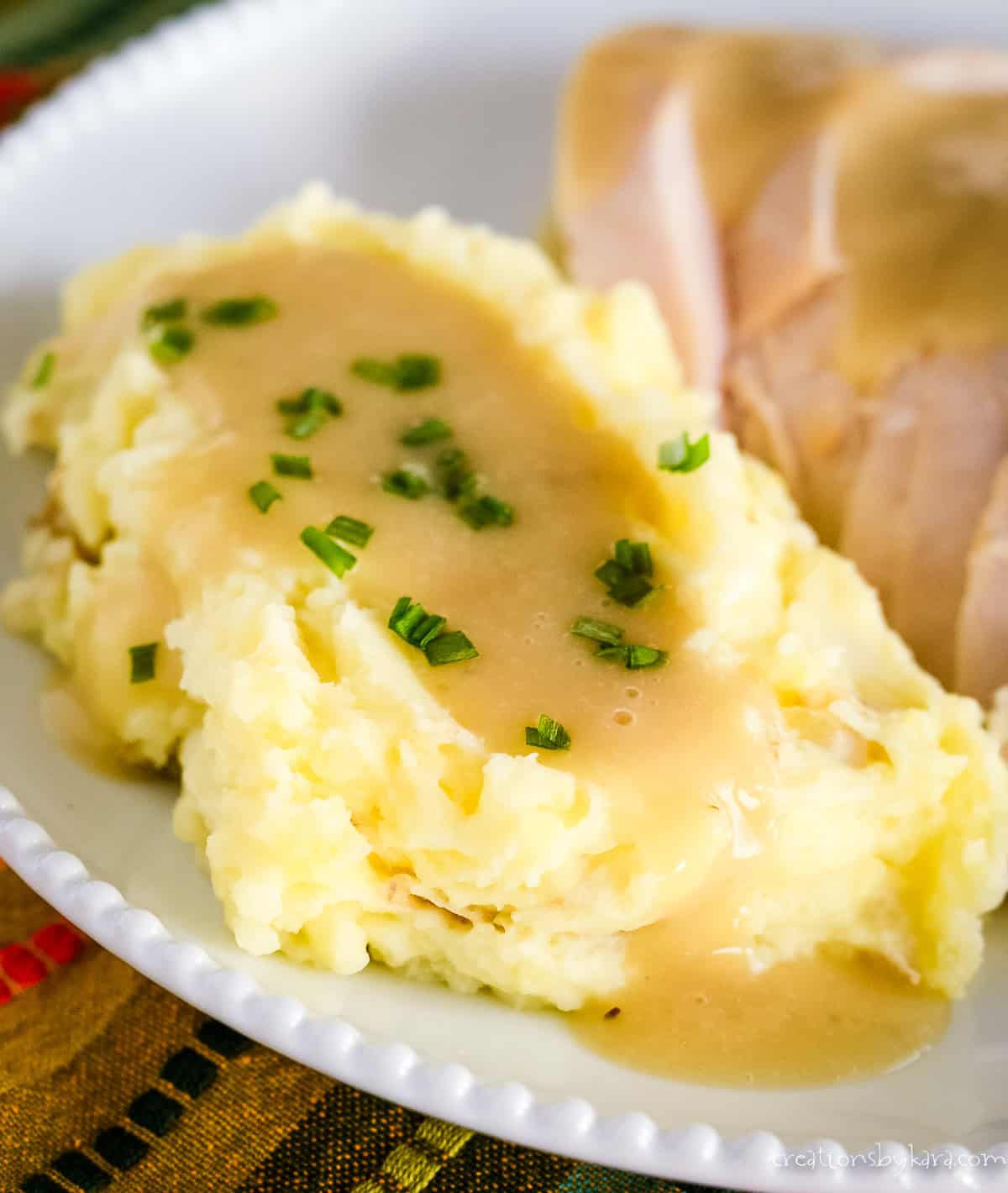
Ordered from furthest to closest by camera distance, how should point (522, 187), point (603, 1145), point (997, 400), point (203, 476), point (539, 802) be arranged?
point (522, 187), point (997, 400), point (203, 476), point (539, 802), point (603, 1145)

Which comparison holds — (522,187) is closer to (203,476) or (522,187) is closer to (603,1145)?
(203,476)

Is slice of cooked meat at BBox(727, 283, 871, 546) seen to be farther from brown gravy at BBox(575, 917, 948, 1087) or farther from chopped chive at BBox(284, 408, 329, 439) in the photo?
brown gravy at BBox(575, 917, 948, 1087)

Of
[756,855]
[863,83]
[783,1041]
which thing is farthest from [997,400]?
[783,1041]

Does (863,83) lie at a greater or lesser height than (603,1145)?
greater

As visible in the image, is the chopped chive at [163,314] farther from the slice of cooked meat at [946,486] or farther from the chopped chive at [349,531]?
the slice of cooked meat at [946,486]

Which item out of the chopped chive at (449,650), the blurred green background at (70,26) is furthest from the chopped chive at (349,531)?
the blurred green background at (70,26)

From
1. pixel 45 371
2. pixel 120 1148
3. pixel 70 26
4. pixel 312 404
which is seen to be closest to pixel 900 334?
pixel 312 404

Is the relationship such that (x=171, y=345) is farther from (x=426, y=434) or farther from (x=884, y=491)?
(x=884, y=491)
